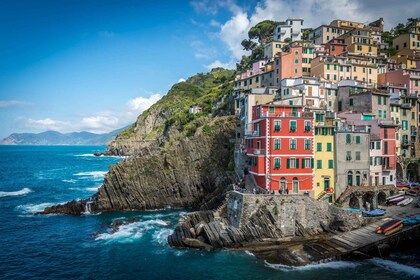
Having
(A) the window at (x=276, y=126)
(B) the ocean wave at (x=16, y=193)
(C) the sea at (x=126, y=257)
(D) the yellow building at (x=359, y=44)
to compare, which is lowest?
(C) the sea at (x=126, y=257)

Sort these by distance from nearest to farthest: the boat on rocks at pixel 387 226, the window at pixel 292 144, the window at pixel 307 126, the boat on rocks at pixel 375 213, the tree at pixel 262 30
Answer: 1. the boat on rocks at pixel 387 226
2. the boat on rocks at pixel 375 213
3. the window at pixel 292 144
4. the window at pixel 307 126
5. the tree at pixel 262 30

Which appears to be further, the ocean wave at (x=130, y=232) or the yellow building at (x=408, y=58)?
the yellow building at (x=408, y=58)

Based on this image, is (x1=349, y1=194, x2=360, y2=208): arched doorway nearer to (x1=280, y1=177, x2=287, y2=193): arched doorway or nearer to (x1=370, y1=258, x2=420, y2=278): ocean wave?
(x1=280, y1=177, x2=287, y2=193): arched doorway

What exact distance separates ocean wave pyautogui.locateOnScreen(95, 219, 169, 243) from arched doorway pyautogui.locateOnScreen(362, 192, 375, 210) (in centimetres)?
2900

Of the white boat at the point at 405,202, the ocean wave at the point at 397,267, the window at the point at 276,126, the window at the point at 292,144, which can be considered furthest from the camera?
the white boat at the point at 405,202

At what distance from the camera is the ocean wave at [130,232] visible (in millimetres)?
43644

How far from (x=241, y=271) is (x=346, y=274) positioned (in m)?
10.3

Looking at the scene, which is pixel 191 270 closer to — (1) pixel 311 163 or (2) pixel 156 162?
(1) pixel 311 163

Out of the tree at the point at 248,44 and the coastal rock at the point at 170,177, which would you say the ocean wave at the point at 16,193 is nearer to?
the coastal rock at the point at 170,177

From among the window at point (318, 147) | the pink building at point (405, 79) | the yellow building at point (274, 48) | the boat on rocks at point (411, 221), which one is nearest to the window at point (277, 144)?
the window at point (318, 147)

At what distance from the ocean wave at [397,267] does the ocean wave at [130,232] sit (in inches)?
1137

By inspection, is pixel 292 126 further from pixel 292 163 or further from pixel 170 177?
pixel 170 177

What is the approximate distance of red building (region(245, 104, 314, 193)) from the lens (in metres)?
43.2

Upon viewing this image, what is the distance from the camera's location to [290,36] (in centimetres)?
10025
